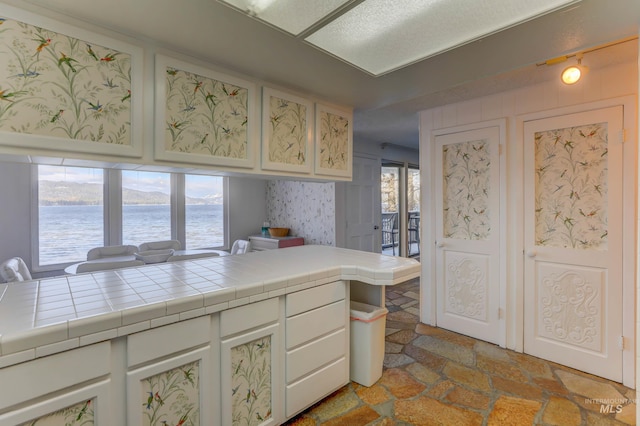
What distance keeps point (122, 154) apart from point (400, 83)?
5.77 ft

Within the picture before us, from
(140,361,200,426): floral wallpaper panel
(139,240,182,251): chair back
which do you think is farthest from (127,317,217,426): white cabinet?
(139,240,182,251): chair back

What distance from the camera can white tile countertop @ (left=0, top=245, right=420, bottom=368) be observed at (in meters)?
1.00

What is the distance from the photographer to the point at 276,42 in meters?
1.53

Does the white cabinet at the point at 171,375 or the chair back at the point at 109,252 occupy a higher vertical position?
the chair back at the point at 109,252

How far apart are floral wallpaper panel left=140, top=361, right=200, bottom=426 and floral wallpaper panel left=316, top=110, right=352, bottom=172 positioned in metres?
1.63

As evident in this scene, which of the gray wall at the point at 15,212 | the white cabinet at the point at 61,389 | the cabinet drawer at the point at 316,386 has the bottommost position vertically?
the cabinet drawer at the point at 316,386

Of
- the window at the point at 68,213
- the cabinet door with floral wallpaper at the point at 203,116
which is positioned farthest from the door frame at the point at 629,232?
the window at the point at 68,213

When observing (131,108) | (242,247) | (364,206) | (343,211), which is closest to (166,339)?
(131,108)

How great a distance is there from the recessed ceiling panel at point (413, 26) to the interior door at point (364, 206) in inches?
120

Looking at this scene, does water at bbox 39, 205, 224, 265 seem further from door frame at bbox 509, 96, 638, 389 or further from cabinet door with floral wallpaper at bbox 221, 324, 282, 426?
door frame at bbox 509, 96, 638, 389

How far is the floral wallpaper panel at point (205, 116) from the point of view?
1.62m

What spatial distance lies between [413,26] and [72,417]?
2.12 metres

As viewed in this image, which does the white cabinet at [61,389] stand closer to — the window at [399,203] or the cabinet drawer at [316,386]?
the cabinet drawer at [316,386]

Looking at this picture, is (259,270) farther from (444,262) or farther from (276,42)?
(444,262)
